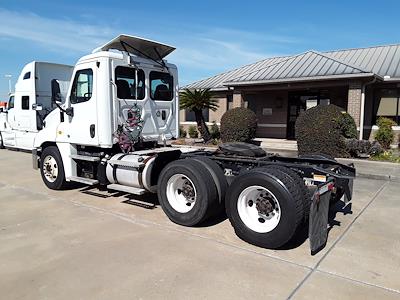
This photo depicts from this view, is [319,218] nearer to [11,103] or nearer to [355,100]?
[355,100]

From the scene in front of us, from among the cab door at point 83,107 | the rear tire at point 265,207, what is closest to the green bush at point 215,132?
the cab door at point 83,107

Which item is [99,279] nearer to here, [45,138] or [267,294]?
[267,294]

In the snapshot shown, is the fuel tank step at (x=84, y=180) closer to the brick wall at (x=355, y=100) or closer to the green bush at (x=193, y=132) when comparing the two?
the brick wall at (x=355, y=100)

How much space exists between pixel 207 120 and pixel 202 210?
55.9 feet

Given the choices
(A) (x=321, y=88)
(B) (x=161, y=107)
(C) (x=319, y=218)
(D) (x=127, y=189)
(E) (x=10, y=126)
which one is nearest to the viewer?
(C) (x=319, y=218)

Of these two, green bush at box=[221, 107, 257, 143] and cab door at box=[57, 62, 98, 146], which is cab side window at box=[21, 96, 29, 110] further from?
green bush at box=[221, 107, 257, 143]

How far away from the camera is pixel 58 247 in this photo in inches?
182

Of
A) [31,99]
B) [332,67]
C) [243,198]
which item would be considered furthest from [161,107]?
[332,67]

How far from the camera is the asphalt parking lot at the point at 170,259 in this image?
3.56m

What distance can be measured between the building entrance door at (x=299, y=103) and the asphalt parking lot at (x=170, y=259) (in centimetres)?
1194

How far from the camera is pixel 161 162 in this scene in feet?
20.9

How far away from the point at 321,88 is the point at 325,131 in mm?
5037

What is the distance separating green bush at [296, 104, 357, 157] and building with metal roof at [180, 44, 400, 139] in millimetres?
2479

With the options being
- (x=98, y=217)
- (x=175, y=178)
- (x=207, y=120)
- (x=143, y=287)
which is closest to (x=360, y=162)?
(x=175, y=178)
